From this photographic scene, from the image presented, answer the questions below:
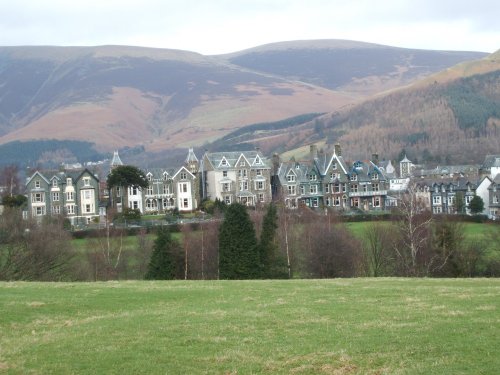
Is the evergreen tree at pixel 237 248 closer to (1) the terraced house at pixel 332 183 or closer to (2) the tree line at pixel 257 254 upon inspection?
(2) the tree line at pixel 257 254

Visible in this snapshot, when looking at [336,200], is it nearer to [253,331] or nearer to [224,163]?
[224,163]

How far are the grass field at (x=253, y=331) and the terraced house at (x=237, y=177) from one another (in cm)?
8091

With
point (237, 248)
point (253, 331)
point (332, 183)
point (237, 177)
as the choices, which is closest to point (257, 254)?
point (237, 248)

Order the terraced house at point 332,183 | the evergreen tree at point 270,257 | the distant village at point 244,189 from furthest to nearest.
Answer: the terraced house at point 332,183 < the distant village at point 244,189 < the evergreen tree at point 270,257

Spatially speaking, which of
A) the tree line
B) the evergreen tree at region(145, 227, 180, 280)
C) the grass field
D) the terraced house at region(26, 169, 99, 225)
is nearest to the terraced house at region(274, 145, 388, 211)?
the terraced house at region(26, 169, 99, 225)

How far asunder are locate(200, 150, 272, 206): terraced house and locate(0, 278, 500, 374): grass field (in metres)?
80.9

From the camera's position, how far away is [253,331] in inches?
854

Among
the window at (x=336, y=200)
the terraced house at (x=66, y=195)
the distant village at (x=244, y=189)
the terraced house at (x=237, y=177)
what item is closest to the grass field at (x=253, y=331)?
the distant village at (x=244, y=189)

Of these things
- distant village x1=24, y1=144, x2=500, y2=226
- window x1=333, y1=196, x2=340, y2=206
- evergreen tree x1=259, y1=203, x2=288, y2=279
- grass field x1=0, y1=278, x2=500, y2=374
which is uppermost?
distant village x1=24, y1=144, x2=500, y2=226

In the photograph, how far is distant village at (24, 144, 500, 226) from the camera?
106188mm

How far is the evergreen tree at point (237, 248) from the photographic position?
59.2 metres

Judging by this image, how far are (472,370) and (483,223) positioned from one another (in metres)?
85.3

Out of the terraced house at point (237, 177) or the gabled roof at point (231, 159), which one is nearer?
the terraced house at point (237, 177)

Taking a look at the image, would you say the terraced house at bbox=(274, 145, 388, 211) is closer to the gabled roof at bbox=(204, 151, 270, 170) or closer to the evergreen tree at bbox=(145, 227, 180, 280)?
the gabled roof at bbox=(204, 151, 270, 170)
